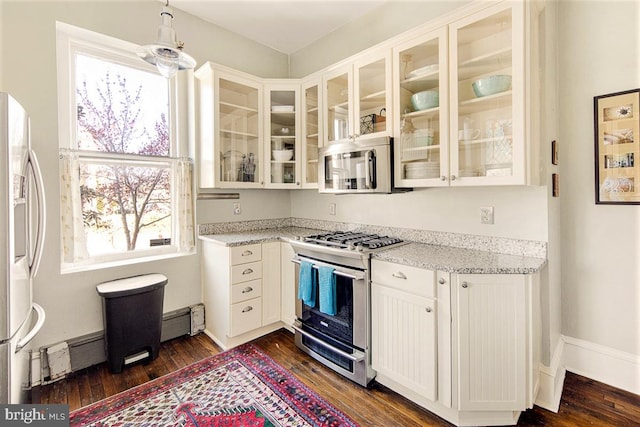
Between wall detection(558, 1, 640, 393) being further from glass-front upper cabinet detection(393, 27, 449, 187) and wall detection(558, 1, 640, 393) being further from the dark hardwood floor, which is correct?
glass-front upper cabinet detection(393, 27, 449, 187)

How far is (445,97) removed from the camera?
1.99 metres

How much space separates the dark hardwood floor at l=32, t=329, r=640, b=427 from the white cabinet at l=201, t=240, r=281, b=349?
27 cm

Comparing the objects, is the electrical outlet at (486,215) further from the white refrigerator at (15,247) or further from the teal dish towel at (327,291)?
the white refrigerator at (15,247)

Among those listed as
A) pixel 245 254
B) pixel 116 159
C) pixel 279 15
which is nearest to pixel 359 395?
pixel 245 254

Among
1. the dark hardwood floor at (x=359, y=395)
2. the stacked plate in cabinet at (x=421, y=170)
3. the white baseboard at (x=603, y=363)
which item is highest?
the stacked plate in cabinet at (x=421, y=170)

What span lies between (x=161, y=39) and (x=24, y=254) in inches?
50.8

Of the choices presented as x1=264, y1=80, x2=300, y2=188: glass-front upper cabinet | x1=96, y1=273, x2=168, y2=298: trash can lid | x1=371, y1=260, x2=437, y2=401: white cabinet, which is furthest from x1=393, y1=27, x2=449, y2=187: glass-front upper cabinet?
x1=96, y1=273, x2=168, y2=298: trash can lid

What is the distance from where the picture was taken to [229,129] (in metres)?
2.85

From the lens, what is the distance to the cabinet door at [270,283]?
2723 millimetres

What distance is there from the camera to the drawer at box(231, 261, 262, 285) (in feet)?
8.30

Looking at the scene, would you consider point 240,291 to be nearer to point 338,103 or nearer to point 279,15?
point 338,103

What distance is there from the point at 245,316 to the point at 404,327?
137cm

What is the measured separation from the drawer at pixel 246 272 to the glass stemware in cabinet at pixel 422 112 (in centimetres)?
145

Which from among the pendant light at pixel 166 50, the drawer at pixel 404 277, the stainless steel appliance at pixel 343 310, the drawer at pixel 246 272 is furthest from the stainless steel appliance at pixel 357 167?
the pendant light at pixel 166 50
